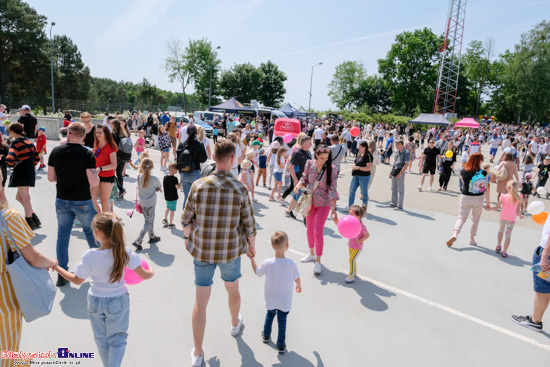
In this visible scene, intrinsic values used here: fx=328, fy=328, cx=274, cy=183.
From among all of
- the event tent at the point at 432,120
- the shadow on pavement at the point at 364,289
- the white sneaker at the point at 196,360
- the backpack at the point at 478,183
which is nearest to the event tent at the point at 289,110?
the event tent at the point at 432,120

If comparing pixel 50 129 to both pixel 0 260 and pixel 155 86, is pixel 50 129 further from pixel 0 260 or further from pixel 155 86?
pixel 155 86

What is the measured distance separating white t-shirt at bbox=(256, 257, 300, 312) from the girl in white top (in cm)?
120

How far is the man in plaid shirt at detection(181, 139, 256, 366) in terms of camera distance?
266 cm

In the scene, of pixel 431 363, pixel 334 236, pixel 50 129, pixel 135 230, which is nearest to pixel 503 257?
pixel 334 236

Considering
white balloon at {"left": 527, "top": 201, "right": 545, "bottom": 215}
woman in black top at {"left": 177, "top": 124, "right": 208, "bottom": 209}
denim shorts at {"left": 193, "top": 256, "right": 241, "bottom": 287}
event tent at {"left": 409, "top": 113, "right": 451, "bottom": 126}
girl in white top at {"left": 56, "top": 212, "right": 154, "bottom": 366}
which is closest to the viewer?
girl in white top at {"left": 56, "top": 212, "right": 154, "bottom": 366}

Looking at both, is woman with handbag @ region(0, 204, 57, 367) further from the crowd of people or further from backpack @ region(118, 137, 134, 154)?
backpack @ region(118, 137, 134, 154)

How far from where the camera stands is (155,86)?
5197cm

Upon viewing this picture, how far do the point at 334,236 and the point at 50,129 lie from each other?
17.0 metres

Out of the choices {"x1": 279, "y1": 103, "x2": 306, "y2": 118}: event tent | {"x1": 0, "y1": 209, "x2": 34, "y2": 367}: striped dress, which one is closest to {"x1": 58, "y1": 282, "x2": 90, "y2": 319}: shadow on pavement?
{"x1": 0, "y1": 209, "x2": 34, "y2": 367}: striped dress

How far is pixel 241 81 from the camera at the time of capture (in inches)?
2117

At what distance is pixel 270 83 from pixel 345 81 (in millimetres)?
32294

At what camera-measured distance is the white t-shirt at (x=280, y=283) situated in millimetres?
3053

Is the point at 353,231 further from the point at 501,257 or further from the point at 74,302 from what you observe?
the point at 501,257

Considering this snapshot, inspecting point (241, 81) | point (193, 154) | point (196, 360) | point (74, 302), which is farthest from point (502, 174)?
point (241, 81)
